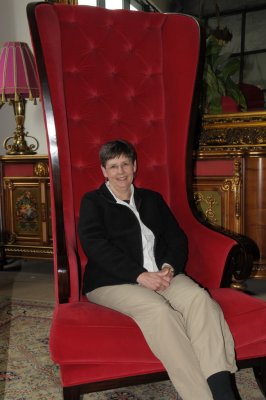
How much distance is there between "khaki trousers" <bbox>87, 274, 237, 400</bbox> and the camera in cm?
118

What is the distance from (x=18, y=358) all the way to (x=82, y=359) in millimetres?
778

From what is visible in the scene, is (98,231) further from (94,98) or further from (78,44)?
(78,44)

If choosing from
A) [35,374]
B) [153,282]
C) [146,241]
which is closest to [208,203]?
[146,241]

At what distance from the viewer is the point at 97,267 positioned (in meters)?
1.53

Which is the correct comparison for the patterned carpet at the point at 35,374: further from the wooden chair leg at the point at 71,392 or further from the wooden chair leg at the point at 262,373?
the wooden chair leg at the point at 71,392

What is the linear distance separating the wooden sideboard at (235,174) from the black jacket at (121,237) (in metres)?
0.96

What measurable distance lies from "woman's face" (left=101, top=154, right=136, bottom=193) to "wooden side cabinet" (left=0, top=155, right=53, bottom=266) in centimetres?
149

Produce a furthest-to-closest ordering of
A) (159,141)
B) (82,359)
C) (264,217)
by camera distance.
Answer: (264,217)
(159,141)
(82,359)

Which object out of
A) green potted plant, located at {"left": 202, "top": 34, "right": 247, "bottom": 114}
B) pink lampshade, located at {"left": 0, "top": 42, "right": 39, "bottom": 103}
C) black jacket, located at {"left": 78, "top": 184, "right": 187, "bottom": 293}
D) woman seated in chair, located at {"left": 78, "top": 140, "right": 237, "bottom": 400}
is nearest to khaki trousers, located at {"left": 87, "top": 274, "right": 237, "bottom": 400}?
woman seated in chair, located at {"left": 78, "top": 140, "right": 237, "bottom": 400}

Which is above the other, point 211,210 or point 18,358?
point 211,210

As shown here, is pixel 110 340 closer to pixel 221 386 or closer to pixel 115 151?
pixel 221 386

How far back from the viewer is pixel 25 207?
10.2 feet

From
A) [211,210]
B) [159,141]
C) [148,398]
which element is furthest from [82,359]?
[211,210]

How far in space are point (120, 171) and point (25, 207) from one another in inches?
66.6
